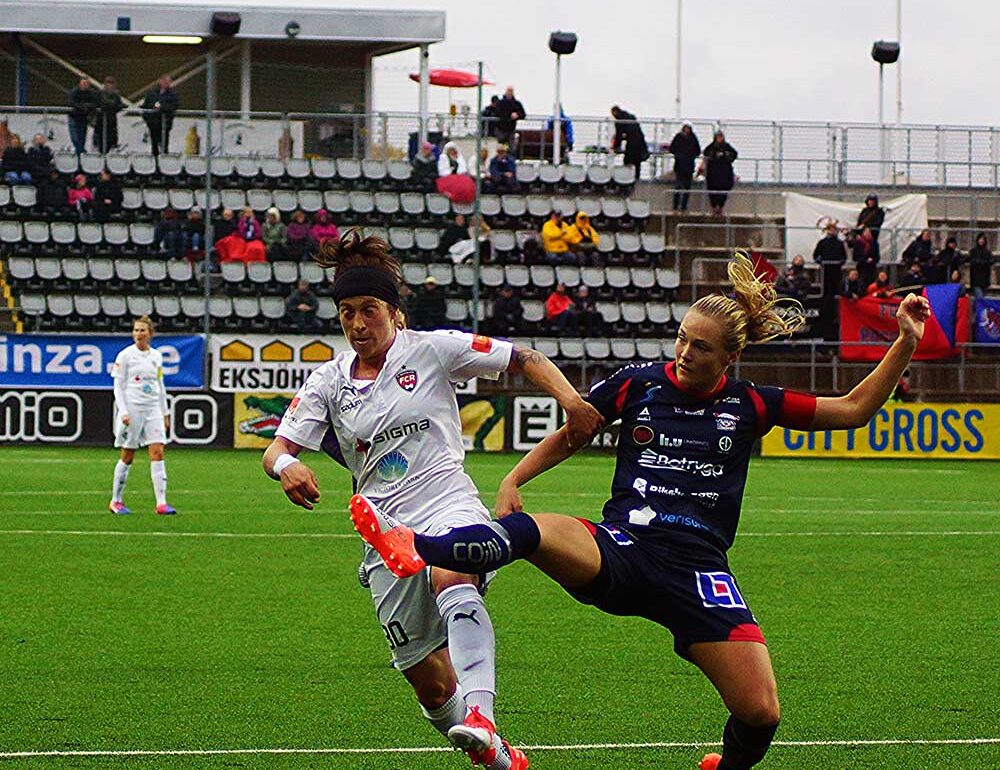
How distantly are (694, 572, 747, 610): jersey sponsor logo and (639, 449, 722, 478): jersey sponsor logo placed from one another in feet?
1.14

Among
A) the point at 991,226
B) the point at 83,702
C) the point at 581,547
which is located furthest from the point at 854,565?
the point at 991,226

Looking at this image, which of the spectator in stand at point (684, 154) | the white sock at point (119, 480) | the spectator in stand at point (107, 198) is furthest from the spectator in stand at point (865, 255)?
the white sock at point (119, 480)

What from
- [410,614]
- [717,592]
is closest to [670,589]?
[717,592]

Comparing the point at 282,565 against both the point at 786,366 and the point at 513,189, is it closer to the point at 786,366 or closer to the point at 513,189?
the point at 786,366

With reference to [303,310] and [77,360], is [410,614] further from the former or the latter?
[303,310]

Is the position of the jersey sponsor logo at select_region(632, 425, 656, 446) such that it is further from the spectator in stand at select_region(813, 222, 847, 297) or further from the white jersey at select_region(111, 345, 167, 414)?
the spectator in stand at select_region(813, 222, 847, 297)

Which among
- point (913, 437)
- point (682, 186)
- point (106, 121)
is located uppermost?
point (106, 121)

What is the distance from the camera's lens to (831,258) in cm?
3014

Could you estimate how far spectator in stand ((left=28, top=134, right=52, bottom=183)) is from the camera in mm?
29625

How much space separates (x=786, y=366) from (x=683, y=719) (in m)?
22.9

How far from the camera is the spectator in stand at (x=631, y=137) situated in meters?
33.8

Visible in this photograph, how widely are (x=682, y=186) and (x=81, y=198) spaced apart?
1157 centimetres

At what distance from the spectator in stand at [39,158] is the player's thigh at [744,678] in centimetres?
2609

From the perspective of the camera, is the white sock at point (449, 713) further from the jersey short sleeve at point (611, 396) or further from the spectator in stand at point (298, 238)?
the spectator in stand at point (298, 238)
